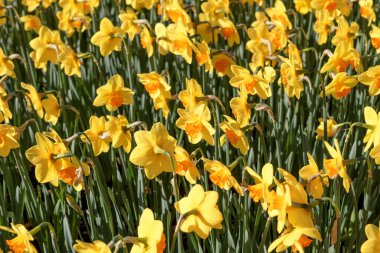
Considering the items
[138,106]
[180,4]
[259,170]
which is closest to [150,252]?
[259,170]

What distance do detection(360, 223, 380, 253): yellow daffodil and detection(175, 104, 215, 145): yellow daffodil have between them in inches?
30.0

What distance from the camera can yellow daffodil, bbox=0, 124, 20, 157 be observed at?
224cm

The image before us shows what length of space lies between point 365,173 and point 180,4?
4.46ft

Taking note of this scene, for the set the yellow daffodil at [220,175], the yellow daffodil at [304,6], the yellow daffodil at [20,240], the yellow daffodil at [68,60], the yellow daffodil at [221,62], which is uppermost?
the yellow daffodil at [304,6]

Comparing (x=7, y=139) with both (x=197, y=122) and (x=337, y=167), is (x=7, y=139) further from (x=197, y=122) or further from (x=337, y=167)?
(x=337, y=167)

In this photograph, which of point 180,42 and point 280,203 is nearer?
point 280,203

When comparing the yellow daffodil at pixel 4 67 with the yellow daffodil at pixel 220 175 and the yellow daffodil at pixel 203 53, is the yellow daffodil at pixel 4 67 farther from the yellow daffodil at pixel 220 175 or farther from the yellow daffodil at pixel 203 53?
the yellow daffodil at pixel 220 175

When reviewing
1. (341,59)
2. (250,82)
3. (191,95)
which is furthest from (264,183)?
(341,59)

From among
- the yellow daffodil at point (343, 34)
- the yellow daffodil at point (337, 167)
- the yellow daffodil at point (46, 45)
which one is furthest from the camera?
the yellow daffodil at point (46, 45)

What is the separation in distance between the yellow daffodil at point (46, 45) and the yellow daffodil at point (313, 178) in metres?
1.72

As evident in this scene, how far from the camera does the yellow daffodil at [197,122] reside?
2.20 meters

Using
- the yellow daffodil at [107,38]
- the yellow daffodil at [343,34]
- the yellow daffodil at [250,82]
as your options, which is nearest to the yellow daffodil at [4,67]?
the yellow daffodil at [107,38]

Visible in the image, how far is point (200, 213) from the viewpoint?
5.47 ft

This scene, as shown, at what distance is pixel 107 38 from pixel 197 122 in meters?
1.16
